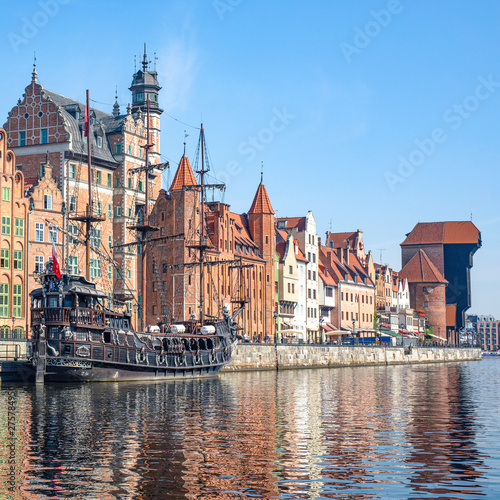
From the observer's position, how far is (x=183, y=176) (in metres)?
105

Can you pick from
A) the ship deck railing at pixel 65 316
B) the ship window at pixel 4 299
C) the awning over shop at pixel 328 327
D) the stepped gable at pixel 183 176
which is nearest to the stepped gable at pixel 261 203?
the stepped gable at pixel 183 176

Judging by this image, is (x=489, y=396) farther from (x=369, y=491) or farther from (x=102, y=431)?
(x=369, y=491)

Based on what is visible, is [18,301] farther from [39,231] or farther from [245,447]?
[245,447]

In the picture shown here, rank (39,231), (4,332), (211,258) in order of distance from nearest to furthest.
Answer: (4,332) < (39,231) < (211,258)

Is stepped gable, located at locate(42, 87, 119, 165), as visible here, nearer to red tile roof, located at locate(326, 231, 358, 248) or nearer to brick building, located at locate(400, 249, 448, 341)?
red tile roof, located at locate(326, 231, 358, 248)

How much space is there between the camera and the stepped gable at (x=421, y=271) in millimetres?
194375

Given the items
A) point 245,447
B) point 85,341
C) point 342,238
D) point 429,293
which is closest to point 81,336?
point 85,341

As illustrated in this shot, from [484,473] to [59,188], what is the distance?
7078cm

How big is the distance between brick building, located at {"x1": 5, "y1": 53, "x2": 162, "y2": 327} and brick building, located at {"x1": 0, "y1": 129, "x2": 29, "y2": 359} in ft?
16.6

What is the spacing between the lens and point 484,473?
24.8m

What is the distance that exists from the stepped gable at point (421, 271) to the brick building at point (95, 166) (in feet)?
342

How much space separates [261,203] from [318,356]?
24.6 metres

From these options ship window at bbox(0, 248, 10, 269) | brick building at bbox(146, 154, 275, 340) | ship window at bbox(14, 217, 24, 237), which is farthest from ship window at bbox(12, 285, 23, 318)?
brick building at bbox(146, 154, 275, 340)

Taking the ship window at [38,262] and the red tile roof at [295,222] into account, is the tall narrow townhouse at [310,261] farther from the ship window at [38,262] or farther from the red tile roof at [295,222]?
the ship window at [38,262]
